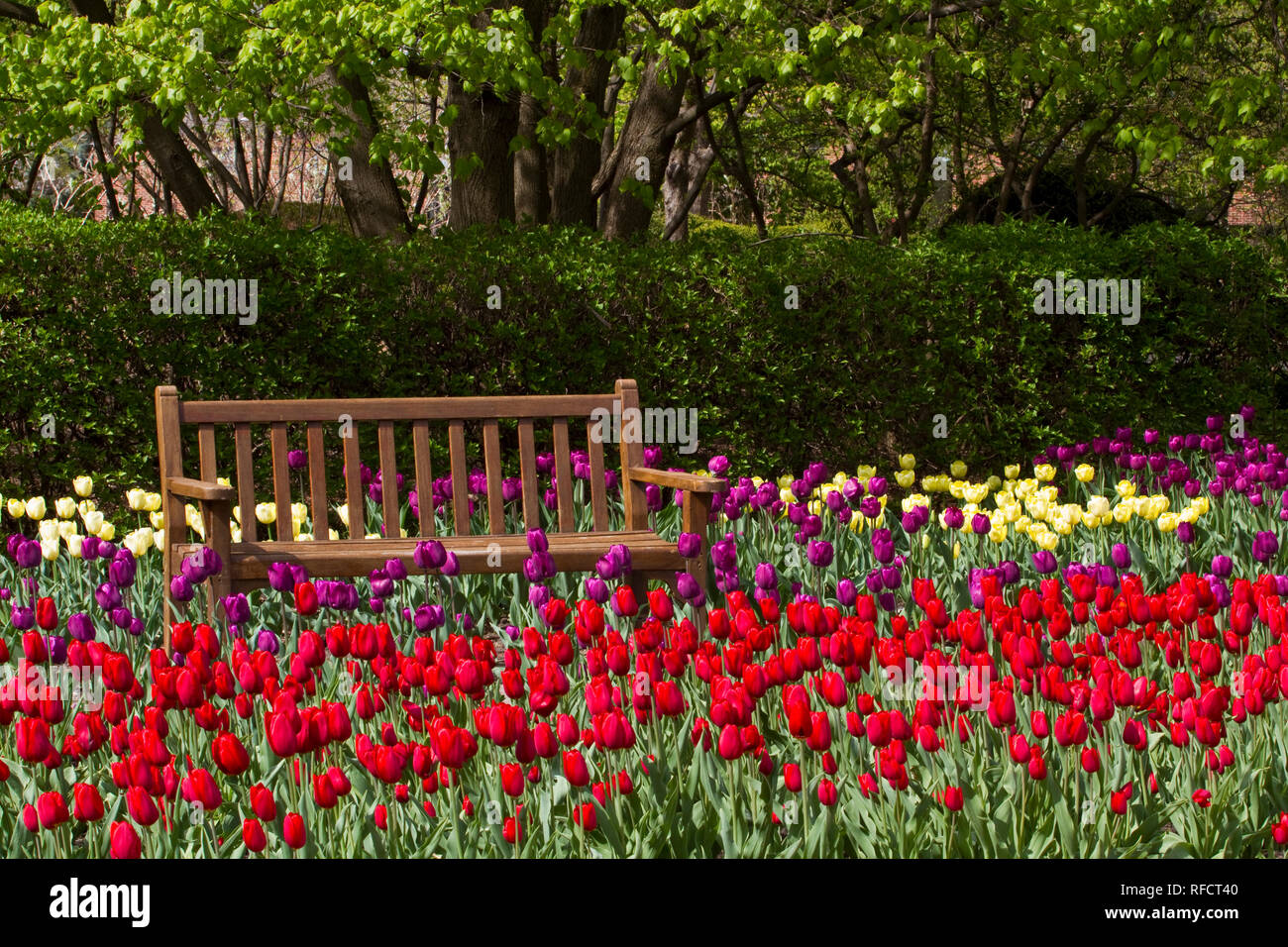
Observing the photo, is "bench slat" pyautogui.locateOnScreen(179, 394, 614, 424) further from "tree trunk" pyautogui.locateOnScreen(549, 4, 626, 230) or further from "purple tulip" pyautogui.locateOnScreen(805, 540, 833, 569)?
"tree trunk" pyautogui.locateOnScreen(549, 4, 626, 230)

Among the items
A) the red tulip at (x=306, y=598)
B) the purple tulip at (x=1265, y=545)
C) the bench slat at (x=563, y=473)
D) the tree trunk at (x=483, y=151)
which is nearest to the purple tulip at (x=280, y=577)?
the red tulip at (x=306, y=598)

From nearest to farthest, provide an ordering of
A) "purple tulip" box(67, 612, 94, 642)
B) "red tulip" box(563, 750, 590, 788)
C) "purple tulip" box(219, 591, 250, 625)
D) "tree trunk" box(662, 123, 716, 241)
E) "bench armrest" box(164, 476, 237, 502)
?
"red tulip" box(563, 750, 590, 788) → "purple tulip" box(67, 612, 94, 642) → "purple tulip" box(219, 591, 250, 625) → "bench armrest" box(164, 476, 237, 502) → "tree trunk" box(662, 123, 716, 241)

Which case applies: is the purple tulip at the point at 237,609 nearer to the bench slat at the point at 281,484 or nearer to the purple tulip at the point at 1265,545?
the bench slat at the point at 281,484

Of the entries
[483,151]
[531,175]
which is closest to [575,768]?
[483,151]

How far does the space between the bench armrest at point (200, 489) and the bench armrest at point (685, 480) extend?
1.27 metres

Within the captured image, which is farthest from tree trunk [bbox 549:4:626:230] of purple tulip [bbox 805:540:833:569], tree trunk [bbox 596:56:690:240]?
purple tulip [bbox 805:540:833:569]

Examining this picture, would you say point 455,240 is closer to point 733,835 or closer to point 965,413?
point 965,413

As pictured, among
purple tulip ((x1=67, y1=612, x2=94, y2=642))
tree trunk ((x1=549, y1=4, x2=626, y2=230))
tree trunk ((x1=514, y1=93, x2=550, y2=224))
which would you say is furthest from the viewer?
tree trunk ((x1=514, y1=93, x2=550, y2=224))

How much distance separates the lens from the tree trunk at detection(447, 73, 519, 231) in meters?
8.68

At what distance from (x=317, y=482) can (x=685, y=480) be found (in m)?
1.22

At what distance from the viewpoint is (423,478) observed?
465 centimetres

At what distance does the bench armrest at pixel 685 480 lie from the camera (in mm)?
4121

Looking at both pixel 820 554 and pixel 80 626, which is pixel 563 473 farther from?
pixel 80 626

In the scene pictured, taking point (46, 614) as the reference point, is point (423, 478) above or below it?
above
